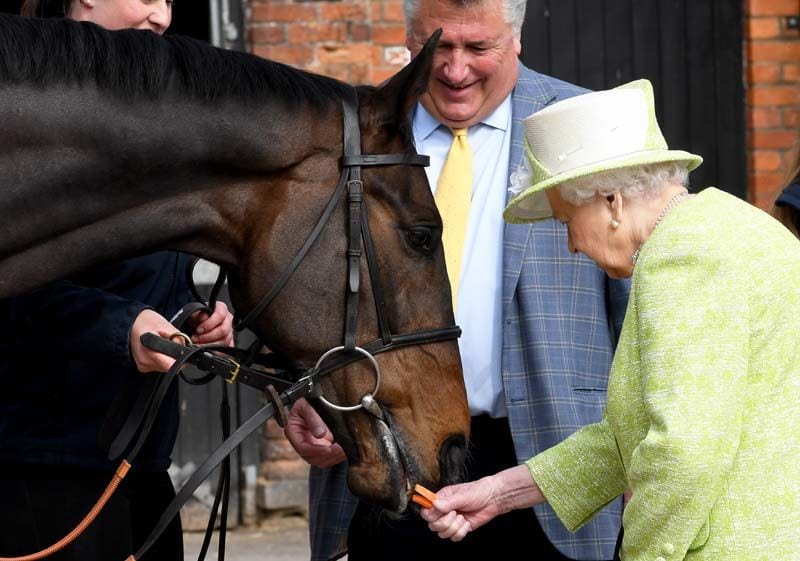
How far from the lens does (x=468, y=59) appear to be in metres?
3.60

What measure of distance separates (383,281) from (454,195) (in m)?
0.59

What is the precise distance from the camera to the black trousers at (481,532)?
11.6ft

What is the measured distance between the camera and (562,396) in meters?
3.42

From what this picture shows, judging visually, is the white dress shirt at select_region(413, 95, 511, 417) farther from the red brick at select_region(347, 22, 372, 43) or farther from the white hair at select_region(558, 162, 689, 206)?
the red brick at select_region(347, 22, 372, 43)

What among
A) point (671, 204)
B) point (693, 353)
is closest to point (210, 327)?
point (671, 204)

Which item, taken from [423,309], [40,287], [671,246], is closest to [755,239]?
[671,246]

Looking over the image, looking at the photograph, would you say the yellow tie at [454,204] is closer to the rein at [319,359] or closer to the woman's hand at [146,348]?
the rein at [319,359]

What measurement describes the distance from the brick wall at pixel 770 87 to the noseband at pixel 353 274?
4039 mm

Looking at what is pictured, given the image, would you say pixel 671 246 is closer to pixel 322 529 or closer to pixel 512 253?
pixel 512 253

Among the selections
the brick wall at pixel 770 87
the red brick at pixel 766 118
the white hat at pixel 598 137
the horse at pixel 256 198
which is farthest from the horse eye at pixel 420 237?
the red brick at pixel 766 118

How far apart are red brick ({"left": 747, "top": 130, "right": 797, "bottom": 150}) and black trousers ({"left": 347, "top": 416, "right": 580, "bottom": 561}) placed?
3642 millimetres

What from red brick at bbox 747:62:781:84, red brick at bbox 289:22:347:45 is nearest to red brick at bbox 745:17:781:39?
red brick at bbox 747:62:781:84

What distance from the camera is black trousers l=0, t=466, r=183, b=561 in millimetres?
3240

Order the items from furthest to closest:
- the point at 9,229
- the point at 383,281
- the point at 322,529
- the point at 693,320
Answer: the point at 322,529, the point at 383,281, the point at 9,229, the point at 693,320
